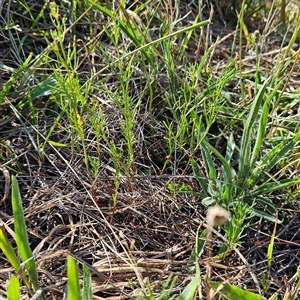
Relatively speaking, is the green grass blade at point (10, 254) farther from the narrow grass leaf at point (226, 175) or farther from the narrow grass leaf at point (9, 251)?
the narrow grass leaf at point (226, 175)

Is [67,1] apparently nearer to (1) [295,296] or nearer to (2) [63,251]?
(2) [63,251]

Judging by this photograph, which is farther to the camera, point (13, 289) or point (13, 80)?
point (13, 80)

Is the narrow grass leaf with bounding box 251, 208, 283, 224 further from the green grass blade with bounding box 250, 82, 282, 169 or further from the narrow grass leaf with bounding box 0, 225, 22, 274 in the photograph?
the narrow grass leaf with bounding box 0, 225, 22, 274

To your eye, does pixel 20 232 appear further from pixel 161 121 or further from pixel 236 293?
pixel 161 121

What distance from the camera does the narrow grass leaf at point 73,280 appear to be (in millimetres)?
948

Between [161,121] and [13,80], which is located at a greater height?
[13,80]

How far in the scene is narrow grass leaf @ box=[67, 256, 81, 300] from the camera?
3.11ft

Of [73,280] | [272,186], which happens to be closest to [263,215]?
[272,186]

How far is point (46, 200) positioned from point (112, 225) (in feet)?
0.58

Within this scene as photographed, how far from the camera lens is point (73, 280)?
953 millimetres

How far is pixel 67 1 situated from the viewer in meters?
1.65

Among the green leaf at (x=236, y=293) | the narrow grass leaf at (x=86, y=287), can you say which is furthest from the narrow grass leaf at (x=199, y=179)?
the narrow grass leaf at (x=86, y=287)

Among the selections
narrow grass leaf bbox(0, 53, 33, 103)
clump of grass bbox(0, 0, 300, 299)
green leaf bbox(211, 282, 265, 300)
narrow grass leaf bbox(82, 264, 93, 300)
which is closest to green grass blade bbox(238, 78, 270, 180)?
clump of grass bbox(0, 0, 300, 299)

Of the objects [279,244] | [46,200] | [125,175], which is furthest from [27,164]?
[279,244]
